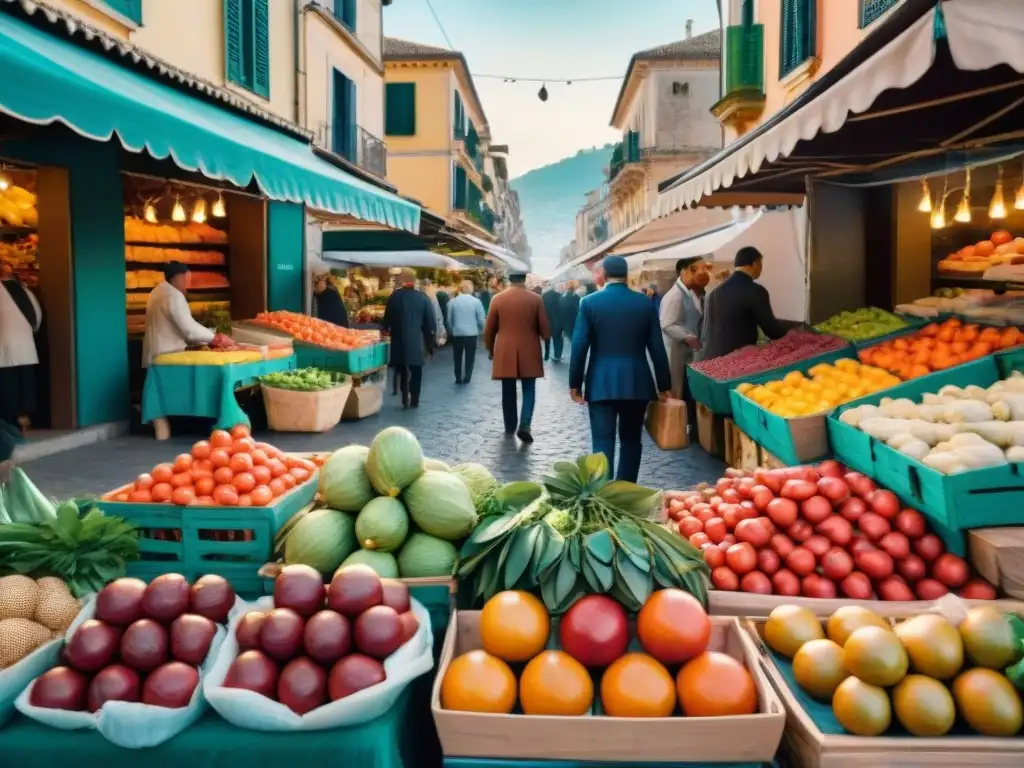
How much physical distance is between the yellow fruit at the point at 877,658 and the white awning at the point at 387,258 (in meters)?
14.6

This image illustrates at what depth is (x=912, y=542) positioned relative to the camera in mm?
3396

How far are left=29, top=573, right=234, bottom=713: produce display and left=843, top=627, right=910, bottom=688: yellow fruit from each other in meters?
1.76

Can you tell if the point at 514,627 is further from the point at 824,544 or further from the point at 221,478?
→ the point at 221,478

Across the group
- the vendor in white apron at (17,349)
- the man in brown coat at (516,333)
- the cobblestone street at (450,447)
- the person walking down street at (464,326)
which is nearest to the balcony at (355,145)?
the person walking down street at (464,326)

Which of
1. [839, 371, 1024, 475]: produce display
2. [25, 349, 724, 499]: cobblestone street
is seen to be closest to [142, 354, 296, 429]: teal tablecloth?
[25, 349, 724, 499]: cobblestone street

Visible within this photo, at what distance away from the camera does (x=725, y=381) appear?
7035mm

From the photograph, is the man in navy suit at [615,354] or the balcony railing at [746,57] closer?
the man in navy suit at [615,354]

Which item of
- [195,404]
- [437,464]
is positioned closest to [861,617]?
[437,464]

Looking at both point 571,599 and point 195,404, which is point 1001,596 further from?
point 195,404

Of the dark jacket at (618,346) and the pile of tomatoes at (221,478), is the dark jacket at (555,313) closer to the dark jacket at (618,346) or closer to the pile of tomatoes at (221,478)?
the dark jacket at (618,346)

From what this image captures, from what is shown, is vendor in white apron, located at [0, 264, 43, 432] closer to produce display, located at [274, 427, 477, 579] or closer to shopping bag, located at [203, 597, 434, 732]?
produce display, located at [274, 427, 477, 579]

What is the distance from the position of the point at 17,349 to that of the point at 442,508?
21.4ft

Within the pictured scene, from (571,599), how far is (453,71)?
106 ft

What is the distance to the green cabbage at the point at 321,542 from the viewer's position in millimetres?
3037
